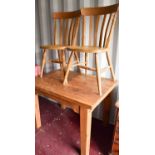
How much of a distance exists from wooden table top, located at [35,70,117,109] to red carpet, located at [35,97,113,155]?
1.43 feet

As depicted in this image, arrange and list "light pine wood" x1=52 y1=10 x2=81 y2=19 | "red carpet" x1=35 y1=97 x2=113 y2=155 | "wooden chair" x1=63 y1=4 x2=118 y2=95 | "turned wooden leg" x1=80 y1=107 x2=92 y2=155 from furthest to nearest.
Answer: "light pine wood" x1=52 y1=10 x2=81 y2=19
"red carpet" x1=35 y1=97 x2=113 y2=155
"wooden chair" x1=63 y1=4 x2=118 y2=95
"turned wooden leg" x1=80 y1=107 x2=92 y2=155

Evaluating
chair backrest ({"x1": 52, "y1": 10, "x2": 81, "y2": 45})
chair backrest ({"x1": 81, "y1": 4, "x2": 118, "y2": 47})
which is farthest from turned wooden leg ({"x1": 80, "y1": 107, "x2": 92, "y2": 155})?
chair backrest ({"x1": 52, "y1": 10, "x2": 81, "y2": 45})

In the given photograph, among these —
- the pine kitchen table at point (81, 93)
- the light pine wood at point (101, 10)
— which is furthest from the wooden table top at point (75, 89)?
the light pine wood at point (101, 10)

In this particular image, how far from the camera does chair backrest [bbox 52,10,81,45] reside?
147cm

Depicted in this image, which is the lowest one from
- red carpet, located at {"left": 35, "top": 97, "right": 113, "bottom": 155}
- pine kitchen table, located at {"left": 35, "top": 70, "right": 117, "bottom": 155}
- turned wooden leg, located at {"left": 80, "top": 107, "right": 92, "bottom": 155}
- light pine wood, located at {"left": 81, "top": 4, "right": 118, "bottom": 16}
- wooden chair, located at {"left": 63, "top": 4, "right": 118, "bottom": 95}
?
red carpet, located at {"left": 35, "top": 97, "right": 113, "bottom": 155}

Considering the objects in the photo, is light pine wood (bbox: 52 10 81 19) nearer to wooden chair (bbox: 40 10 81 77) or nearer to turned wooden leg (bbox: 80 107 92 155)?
wooden chair (bbox: 40 10 81 77)

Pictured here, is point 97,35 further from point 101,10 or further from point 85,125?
point 85,125

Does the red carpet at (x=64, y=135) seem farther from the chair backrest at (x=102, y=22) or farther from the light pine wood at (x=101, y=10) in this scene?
the light pine wood at (x=101, y=10)

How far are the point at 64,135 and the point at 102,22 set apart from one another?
3.66 ft

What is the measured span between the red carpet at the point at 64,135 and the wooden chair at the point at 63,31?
1.77 ft
